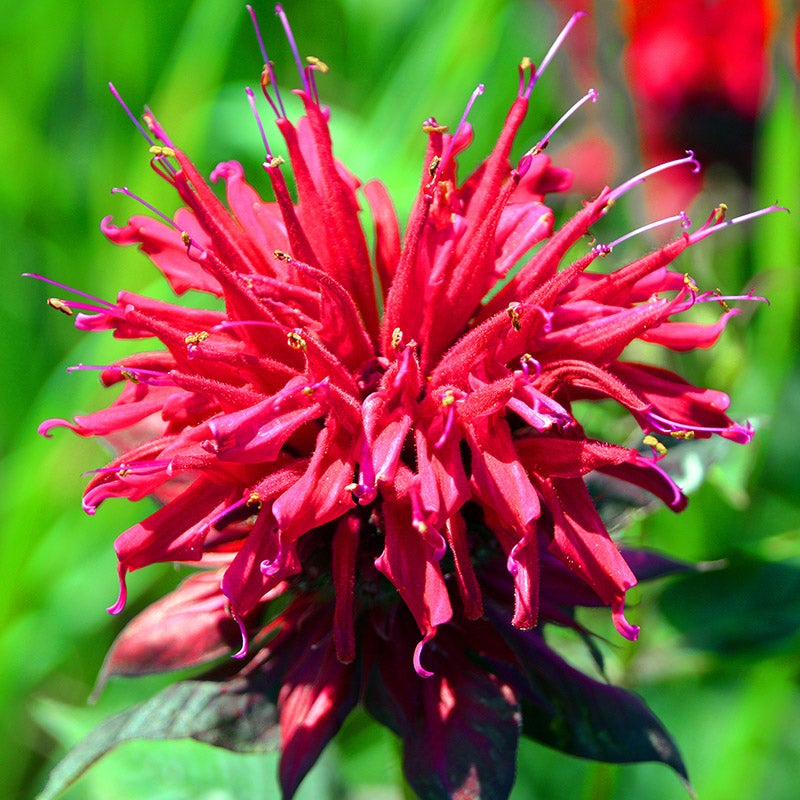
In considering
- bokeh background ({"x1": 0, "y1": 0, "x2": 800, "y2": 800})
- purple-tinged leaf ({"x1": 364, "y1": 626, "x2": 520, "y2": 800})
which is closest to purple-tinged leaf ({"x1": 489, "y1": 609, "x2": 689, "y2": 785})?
purple-tinged leaf ({"x1": 364, "y1": 626, "x2": 520, "y2": 800})

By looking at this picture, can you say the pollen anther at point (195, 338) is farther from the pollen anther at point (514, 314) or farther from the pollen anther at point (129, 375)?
the pollen anther at point (514, 314)

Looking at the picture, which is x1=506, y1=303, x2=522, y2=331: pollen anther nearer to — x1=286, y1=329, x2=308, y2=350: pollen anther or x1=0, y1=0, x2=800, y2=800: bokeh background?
x1=286, y1=329, x2=308, y2=350: pollen anther

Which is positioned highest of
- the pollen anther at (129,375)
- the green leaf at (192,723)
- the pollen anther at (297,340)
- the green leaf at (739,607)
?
the pollen anther at (129,375)

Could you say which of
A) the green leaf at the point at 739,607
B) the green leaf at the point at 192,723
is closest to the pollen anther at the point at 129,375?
the green leaf at the point at 192,723

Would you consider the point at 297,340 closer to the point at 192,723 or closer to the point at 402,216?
the point at 192,723

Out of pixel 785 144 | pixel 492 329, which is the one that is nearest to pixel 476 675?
pixel 492 329
